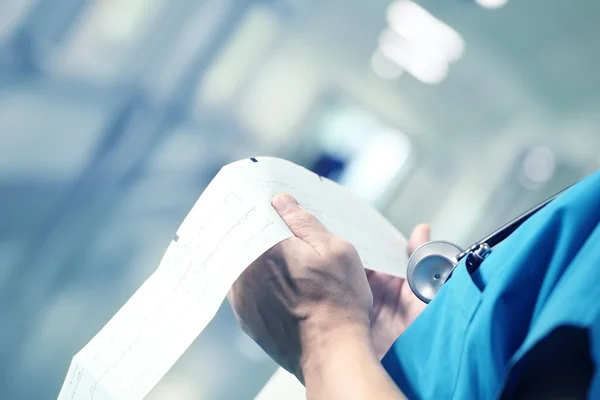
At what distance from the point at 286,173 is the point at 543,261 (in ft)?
0.94

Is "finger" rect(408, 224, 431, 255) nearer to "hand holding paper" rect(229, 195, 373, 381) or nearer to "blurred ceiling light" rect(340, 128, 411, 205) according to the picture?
"blurred ceiling light" rect(340, 128, 411, 205)

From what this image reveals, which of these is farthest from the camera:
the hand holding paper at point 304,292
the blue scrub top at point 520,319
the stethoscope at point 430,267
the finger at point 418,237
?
the finger at point 418,237

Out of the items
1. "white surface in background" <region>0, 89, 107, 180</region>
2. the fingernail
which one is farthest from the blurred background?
the fingernail

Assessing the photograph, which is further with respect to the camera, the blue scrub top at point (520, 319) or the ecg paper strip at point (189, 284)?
the ecg paper strip at point (189, 284)

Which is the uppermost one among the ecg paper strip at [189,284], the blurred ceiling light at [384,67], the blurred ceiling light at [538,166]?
the blurred ceiling light at [538,166]

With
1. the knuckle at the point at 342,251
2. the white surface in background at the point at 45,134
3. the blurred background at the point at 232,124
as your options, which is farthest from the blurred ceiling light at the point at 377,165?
the white surface in background at the point at 45,134

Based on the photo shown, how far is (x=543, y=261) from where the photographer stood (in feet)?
1.40

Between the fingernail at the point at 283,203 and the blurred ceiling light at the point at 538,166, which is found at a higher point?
the blurred ceiling light at the point at 538,166

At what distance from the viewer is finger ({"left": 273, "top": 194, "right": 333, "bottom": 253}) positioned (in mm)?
514

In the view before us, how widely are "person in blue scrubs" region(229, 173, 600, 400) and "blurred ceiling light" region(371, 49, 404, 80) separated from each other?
0.30 meters

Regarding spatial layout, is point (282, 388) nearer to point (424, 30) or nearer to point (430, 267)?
point (430, 267)

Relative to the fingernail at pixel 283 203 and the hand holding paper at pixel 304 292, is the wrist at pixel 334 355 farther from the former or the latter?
the fingernail at pixel 283 203

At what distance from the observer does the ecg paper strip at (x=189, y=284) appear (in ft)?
1.63

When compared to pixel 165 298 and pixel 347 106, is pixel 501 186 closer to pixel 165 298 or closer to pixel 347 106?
pixel 347 106
